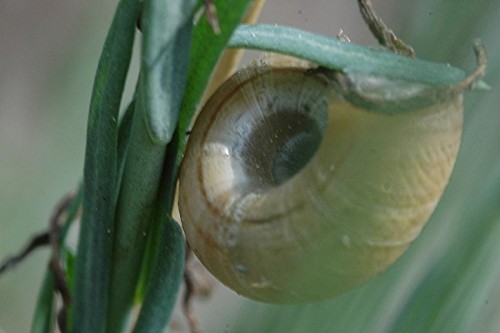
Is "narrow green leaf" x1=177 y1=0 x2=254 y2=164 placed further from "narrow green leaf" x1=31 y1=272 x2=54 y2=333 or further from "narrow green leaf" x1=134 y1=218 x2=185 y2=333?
"narrow green leaf" x1=31 y1=272 x2=54 y2=333

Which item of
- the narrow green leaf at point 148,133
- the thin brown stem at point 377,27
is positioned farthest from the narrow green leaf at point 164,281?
the thin brown stem at point 377,27

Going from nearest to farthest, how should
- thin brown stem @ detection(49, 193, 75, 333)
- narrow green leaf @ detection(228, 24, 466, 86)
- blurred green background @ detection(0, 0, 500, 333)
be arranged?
blurred green background @ detection(0, 0, 500, 333), narrow green leaf @ detection(228, 24, 466, 86), thin brown stem @ detection(49, 193, 75, 333)

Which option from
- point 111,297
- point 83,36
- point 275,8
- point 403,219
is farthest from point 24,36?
point 403,219

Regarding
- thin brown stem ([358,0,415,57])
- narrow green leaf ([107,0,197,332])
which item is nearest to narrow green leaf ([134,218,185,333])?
narrow green leaf ([107,0,197,332])

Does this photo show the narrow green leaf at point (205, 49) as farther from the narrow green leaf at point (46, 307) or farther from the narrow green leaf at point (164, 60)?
the narrow green leaf at point (46, 307)

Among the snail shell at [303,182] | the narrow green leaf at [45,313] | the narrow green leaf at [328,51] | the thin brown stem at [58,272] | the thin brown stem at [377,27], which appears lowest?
the narrow green leaf at [45,313]

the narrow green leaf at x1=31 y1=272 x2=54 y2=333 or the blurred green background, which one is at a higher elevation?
the blurred green background

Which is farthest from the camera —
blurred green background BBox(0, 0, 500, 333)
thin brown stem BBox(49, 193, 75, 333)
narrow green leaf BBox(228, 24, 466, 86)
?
thin brown stem BBox(49, 193, 75, 333)

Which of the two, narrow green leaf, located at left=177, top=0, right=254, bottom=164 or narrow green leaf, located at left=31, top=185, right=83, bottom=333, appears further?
narrow green leaf, located at left=31, top=185, right=83, bottom=333

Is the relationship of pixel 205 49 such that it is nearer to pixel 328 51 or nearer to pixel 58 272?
pixel 328 51
